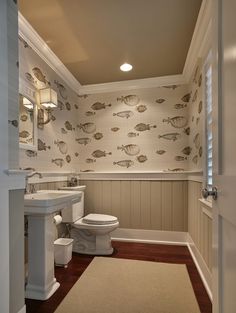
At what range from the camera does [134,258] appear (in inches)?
101

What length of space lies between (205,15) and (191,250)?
2.58 metres

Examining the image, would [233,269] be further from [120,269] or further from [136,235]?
[136,235]

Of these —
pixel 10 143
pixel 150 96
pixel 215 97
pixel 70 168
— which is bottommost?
pixel 70 168

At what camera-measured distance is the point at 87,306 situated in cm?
164

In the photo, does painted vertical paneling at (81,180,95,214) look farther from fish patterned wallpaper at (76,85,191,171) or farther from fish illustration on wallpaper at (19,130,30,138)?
fish illustration on wallpaper at (19,130,30,138)

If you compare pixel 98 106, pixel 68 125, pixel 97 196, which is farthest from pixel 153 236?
pixel 98 106

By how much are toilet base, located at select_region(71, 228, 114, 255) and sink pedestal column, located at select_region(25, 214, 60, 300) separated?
96 centimetres

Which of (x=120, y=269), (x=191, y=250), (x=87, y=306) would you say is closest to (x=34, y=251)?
(x=87, y=306)

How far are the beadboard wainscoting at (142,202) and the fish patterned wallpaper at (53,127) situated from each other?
0.58 meters

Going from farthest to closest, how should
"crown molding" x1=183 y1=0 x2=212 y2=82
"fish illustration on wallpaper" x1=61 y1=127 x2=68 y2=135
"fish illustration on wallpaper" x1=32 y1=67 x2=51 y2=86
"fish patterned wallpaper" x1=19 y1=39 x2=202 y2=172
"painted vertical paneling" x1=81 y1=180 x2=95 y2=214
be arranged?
1. "painted vertical paneling" x1=81 y1=180 x2=95 y2=214
2. "fish patterned wallpaper" x1=19 y1=39 x2=202 y2=172
3. "fish illustration on wallpaper" x1=61 y1=127 x2=68 y2=135
4. "fish illustration on wallpaper" x1=32 y1=67 x2=51 y2=86
5. "crown molding" x1=183 y1=0 x2=212 y2=82

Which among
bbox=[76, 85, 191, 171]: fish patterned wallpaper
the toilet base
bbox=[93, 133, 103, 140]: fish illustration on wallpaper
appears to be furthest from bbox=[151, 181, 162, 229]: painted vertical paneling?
bbox=[93, 133, 103, 140]: fish illustration on wallpaper

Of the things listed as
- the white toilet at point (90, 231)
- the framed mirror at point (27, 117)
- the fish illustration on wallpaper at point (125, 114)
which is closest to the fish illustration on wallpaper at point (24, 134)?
the framed mirror at point (27, 117)

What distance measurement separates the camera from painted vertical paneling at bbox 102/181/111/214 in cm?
332

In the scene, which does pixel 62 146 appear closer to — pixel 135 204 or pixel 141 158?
pixel 141 158
